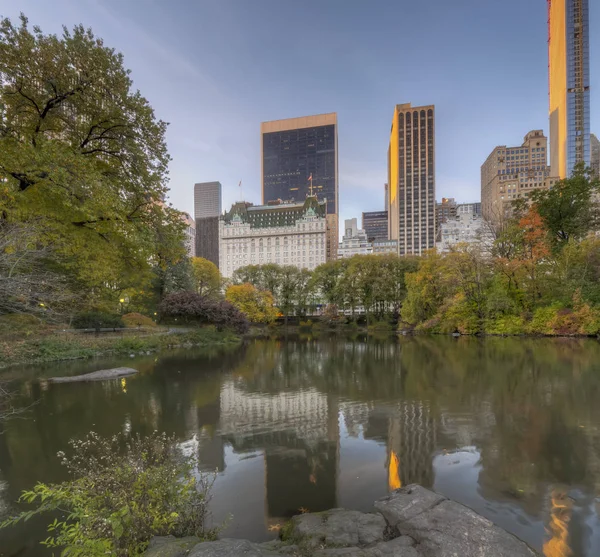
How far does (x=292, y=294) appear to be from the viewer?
53969 millimetres

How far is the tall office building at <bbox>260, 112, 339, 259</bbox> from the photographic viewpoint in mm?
167125

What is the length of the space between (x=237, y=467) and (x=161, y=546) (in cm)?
339

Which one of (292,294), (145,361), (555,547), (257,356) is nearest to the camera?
(555,547)

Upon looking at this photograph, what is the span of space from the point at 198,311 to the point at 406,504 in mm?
28977

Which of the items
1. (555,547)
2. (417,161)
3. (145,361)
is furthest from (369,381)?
(417,161)

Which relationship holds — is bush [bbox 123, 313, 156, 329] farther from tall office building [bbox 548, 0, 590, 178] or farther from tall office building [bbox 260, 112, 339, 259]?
tall office building [bbox 260, 112, 339, 259]

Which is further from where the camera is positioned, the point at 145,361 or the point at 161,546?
the point at 145,361

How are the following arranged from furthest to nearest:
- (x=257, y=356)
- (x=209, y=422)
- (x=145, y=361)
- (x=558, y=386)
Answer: (x=257, y=356)
(x=145, y=361)
(x=558, y=386)
(x=209, y=422)

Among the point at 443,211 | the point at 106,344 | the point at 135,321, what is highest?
the point at 443,211

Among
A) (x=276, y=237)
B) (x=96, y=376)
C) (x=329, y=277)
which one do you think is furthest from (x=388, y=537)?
(x=276, y=237)

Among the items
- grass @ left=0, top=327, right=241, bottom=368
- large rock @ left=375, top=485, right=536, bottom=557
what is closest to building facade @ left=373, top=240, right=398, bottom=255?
grass @ left=0, top=327, right=241, bottom=368

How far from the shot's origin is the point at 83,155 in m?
7.76

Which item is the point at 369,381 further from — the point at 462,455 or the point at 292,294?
the point at 292,294

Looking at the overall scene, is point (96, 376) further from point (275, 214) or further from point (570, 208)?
point (275, 214)
